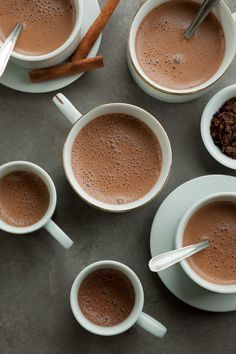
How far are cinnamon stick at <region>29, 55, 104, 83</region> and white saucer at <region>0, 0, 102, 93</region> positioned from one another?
19mm

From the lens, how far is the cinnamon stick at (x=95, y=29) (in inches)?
65.2

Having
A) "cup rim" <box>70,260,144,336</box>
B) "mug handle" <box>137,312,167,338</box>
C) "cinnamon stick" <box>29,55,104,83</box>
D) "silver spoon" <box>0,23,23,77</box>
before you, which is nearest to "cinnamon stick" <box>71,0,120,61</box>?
"cinnamon stick" <box>29,55,104,83</box>

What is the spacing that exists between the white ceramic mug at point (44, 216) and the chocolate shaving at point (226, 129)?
0.54 meters

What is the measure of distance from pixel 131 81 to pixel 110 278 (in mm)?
646

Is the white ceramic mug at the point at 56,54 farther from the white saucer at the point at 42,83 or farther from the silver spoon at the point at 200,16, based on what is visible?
the silver spoon at the point at 200,16

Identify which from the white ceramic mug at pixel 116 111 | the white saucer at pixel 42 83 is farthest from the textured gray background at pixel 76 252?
the white ceramic mug at pixel 116 111

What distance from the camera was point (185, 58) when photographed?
1634 millimetres

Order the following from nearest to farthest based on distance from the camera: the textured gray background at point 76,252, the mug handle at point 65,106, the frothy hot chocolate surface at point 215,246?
the mug handle at point 65,106 → the frothy hot chocolate surface at point 215,246 → the textured gray background at point 76,252

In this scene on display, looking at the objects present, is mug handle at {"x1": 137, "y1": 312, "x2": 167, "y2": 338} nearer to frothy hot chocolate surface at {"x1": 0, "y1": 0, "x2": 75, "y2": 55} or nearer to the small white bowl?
the small white bowl

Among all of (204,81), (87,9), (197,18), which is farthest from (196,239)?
(87,9)

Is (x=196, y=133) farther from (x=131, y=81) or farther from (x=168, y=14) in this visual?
(x=168, y=14)

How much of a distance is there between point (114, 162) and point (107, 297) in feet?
1.41

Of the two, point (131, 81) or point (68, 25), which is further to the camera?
point (131, 81)

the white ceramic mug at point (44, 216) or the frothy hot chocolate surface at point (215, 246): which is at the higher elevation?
the white ceramic mug at point (44, 216)
